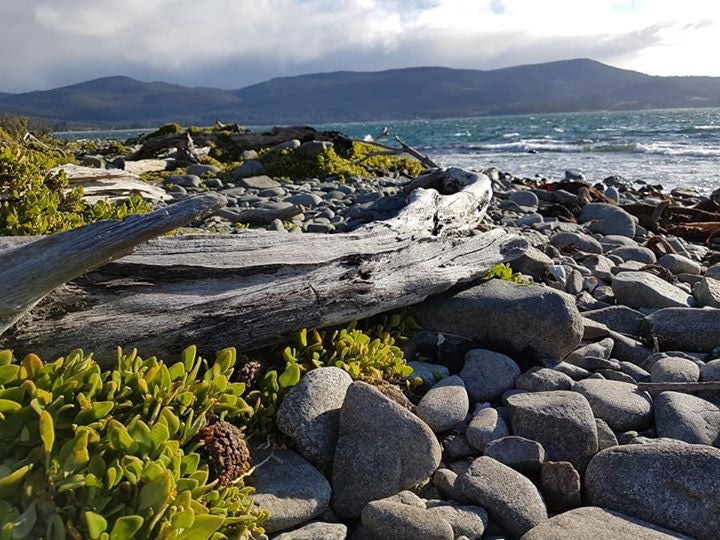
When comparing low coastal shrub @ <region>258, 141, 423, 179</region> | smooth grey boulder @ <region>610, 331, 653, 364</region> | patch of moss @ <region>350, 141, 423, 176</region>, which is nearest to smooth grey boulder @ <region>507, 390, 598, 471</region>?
smooth grey boulder @ <region>610, 331, 653, 364</region>

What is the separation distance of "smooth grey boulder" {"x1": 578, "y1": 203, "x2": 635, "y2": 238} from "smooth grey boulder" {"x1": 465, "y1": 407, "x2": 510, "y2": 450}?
685 cm

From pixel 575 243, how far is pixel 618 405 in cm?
431

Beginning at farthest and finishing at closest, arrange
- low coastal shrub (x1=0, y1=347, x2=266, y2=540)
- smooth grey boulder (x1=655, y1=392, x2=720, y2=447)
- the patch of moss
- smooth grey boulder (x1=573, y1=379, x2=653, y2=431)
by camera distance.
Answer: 1. the patch of moss
2. smooth grey boulder (x1=573, y1=379, x2=653, y2=431)
3. smooth grey boulder (x1=655, y1=392, x2=720, y2=447)
4. low coastal shrub (x1=0, y1=347, x2=266, y2=540)

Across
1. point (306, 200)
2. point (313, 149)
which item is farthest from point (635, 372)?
point (313, 149)

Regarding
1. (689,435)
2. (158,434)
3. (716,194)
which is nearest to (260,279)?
(158,434)

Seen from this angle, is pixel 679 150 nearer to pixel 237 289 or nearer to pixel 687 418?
pixel 687 418

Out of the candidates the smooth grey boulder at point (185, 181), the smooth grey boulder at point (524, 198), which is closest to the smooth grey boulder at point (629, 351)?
the smooth grey boulder at point (524, 198)

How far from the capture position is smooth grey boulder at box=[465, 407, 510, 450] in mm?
3207

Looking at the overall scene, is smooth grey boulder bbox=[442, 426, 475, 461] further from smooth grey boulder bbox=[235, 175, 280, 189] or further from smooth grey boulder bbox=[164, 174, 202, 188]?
smooth grey boulder bbox=[164, 174, 202, 188]

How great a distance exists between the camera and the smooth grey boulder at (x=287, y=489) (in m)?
2.53

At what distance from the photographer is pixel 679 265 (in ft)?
22.8

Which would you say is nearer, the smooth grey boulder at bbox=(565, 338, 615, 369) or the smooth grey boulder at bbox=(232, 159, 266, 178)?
the smooth grey boulder at bbox=(565, 338, 615, 369)

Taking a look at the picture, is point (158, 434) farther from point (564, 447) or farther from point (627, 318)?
point (627, 318)

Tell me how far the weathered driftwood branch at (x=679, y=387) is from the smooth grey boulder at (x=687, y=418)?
13 cm
